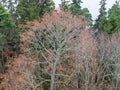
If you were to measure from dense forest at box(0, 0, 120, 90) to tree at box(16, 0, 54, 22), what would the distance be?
2.20 metres

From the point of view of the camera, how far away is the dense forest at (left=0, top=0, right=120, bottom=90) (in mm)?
26859

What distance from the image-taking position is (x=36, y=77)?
27.9 metres

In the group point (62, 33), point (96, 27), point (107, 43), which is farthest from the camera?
point (96, 27)

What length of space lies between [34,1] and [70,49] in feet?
31.2

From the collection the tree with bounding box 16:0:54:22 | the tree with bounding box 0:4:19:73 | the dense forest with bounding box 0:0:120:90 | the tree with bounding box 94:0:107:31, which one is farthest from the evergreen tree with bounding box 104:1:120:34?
the tree with bounding box 0:4:19:73

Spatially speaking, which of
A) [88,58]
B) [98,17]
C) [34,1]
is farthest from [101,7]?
[88,58]

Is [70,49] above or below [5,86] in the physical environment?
above

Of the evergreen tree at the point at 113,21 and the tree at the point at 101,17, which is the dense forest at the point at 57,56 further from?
the tree at the point at 101,17

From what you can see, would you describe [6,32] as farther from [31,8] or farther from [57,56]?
[57,56]

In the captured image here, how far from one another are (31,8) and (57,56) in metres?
8.68

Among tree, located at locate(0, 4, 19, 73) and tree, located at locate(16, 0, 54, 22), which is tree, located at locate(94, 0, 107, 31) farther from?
tree, located at locate(0, 4, 19, 73)

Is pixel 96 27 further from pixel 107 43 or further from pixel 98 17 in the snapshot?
pixel 107 43

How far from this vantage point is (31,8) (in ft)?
111

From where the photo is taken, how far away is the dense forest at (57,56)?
2686 cm
